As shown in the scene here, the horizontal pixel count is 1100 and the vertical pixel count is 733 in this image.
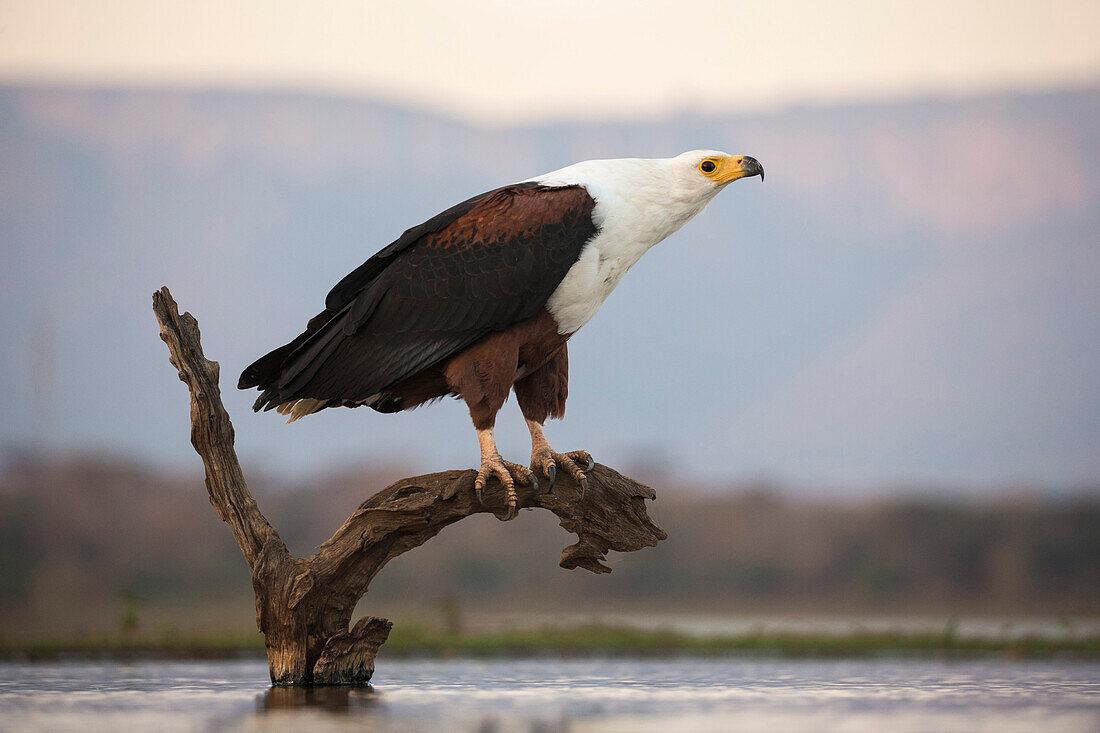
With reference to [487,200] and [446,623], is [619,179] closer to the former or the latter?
[487,200]

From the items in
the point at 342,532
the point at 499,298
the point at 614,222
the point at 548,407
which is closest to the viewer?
the point at 499,298

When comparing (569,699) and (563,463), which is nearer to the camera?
(569,699)

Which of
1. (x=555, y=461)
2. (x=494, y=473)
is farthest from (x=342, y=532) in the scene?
(x=555, y=461)

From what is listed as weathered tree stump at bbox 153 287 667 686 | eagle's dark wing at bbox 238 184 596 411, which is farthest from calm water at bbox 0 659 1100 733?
eagle's dark wing at bbox 238 184 596 411

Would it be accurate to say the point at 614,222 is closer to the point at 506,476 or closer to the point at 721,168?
the point at 721,168

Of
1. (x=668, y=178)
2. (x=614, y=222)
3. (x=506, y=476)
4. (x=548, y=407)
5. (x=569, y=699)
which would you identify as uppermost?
(x=668, y=178)

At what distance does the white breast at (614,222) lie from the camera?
23.4 ft

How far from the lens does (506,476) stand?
7117mm

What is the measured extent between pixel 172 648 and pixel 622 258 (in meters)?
6.00

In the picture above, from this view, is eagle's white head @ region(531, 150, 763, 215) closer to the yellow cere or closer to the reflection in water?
the yellow cere

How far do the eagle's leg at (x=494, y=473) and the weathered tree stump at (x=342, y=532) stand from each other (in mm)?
78

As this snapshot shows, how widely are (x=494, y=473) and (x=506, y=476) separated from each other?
94 mm

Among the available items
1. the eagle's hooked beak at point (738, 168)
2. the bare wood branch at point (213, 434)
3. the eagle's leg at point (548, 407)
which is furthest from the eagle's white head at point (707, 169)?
the bare wood branch at point (213, 434)

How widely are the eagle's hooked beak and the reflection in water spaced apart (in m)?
3.78
